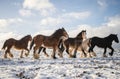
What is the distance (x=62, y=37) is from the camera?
2198 centimetres

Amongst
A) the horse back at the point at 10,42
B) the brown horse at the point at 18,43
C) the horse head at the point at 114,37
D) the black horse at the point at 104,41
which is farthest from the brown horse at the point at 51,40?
the horse head at the point at 114,37

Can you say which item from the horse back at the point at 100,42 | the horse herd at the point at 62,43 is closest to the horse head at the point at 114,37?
the horse herd at the point at 62,43

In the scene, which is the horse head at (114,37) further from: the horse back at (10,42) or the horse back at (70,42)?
the horse back at (10,42)

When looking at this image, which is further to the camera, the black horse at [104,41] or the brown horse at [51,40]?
the black horse at [104,41]

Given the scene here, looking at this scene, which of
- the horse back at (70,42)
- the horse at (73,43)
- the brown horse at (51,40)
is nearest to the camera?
the brown horse at (51,40)

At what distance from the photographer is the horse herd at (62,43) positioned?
2177 centimetres

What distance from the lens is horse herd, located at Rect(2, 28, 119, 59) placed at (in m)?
21.8

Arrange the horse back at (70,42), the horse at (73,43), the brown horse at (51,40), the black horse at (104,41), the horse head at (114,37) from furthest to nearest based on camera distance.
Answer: the horse head at (114,37), the black horse at (104,41), the horse back at (70,42), the horse at (73,43), the brown horse at (51,40)

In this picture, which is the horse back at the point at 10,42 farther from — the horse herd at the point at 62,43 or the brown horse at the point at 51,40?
the brown horse at the point at 51,40

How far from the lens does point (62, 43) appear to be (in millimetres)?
24828

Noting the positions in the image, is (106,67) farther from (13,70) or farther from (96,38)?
(96,38)

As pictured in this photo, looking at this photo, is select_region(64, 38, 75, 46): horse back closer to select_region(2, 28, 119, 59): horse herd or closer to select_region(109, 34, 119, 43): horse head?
select_region(2, 28, 119, 59): horse herd

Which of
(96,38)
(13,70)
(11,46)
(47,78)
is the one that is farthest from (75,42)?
(47,78)

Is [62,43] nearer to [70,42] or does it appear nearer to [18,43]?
Result: [70,42]
